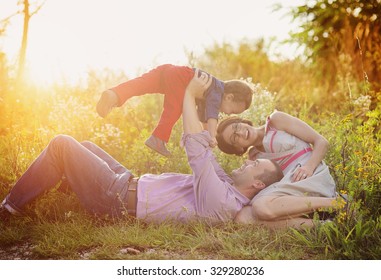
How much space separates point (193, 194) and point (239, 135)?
62 centimetres

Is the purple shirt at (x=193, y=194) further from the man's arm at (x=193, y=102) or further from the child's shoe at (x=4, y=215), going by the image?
the child's shoe at (x=4, y=215)

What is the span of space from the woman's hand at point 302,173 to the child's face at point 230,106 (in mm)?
792

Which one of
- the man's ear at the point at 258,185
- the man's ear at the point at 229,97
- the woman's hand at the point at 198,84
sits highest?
the woman's hand at the point at 198,84

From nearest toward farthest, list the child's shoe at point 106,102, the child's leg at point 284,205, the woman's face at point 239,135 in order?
the child's leg at point 284,205 < the child's shoe at point 106,102 < the woman's face at point 239,135

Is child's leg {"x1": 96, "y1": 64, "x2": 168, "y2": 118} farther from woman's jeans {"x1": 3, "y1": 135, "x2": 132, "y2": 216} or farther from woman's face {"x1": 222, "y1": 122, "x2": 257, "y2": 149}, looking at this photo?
woman's face {"x1": 222, "y1": 122, "x2": 257, "y2": 149}

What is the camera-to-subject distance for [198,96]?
359cm

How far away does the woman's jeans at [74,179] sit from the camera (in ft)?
10.4

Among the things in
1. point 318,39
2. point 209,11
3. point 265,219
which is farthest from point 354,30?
point 265,219

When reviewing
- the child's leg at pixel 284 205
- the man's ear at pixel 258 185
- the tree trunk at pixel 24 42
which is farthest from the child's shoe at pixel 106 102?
the child's leg at pixel 284 205

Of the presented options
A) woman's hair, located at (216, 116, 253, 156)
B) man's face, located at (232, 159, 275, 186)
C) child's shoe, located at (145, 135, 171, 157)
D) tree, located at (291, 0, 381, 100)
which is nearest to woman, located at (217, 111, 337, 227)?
woman's hair, located at (216, 116, 253, 156)

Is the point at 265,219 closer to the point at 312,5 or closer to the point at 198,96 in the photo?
the point at 198,96

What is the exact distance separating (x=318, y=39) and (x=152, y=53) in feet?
4.87

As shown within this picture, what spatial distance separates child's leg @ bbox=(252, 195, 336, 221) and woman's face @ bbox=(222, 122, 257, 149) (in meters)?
0.71

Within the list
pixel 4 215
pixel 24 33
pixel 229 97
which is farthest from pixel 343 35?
pixel 4 215
